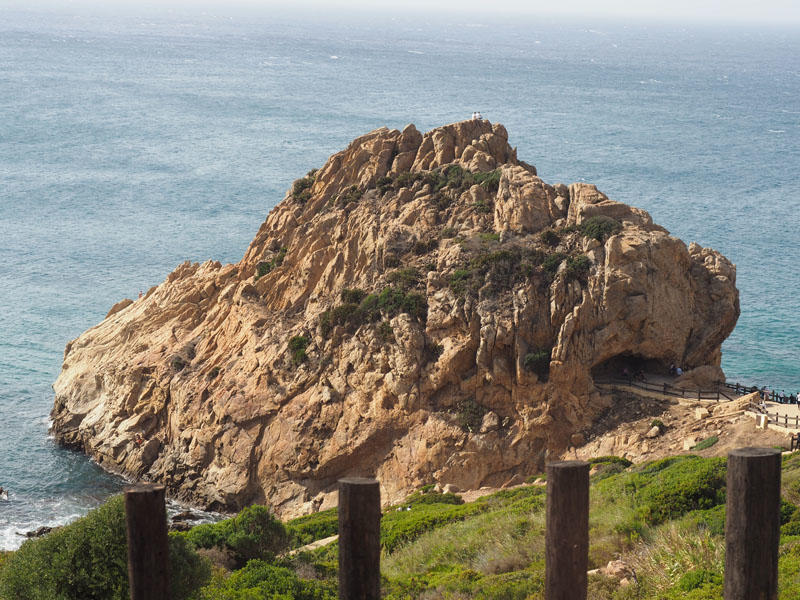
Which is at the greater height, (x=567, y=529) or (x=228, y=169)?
(x=567, y=529)

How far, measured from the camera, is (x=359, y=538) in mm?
6438

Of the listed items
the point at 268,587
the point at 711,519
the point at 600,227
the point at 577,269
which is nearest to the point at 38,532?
the point at 268,587

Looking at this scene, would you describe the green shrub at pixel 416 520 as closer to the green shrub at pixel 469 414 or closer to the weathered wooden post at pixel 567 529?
the green shrub at pixel 469 414

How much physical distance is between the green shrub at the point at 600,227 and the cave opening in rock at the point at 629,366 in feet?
14.6

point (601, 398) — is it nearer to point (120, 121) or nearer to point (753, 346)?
point (753, 346)

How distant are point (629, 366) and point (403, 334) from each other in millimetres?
8522

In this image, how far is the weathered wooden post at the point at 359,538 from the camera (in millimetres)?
6371

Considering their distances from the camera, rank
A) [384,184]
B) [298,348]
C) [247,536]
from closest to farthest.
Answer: [247,536] < [298,348] < [384,184]

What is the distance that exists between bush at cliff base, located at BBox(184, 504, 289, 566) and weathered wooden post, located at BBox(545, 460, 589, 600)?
63.3 ft

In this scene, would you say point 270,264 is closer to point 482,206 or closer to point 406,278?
point 406,278

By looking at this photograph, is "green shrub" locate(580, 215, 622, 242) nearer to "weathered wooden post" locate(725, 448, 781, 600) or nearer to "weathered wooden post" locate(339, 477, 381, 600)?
"weathered wooden post" locate(725, 448, 781, 600)

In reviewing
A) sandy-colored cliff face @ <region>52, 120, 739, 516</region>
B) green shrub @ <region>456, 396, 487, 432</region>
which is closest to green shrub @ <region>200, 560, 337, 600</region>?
sandy-colored cliff face @ <region>52, 120, 739, 516</region>

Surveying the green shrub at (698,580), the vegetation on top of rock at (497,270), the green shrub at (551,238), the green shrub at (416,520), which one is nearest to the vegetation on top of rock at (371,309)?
the vegetation on top of rock at (497,270)

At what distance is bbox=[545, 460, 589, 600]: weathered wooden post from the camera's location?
6.35m
